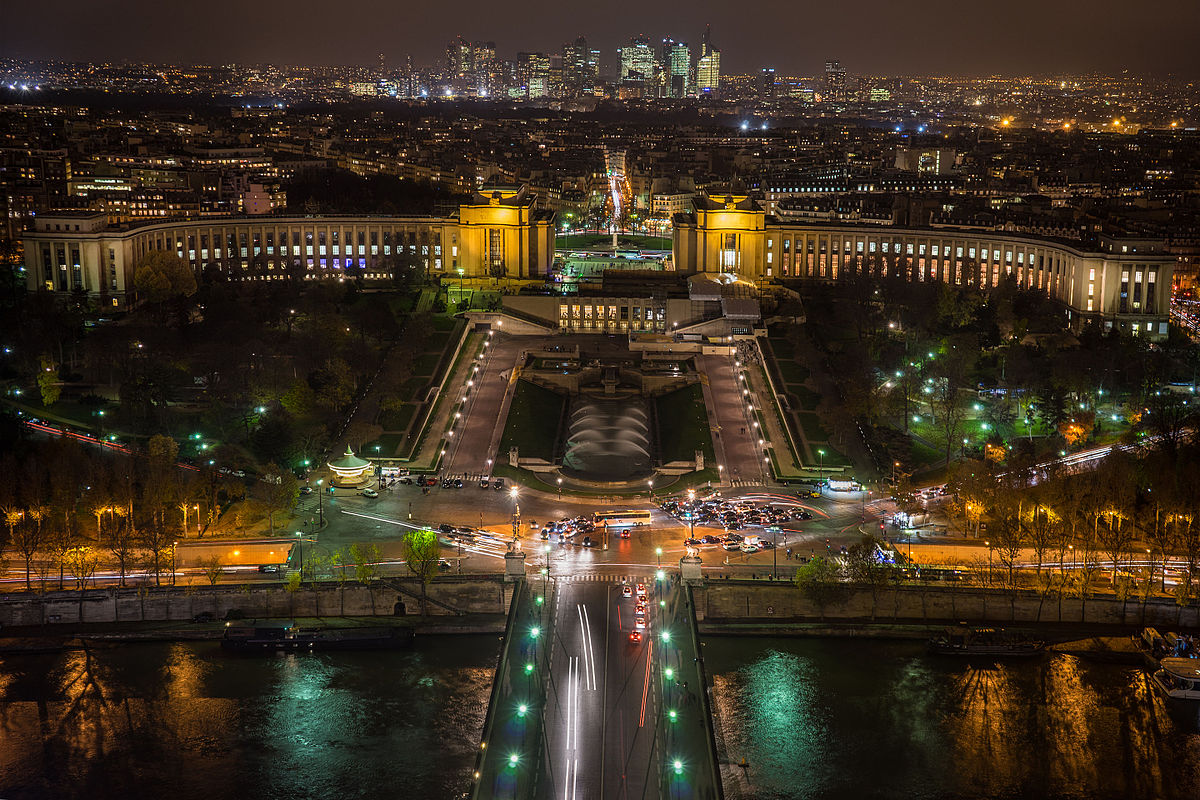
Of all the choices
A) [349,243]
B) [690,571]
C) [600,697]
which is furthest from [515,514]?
[349,243]

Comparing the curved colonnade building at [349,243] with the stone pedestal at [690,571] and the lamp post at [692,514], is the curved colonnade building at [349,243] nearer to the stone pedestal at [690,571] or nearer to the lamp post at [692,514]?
the lamp post at [692,514]

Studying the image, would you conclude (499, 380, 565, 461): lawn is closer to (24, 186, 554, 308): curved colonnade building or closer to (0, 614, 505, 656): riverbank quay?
(0, 614, 505, 656): riverbank quay

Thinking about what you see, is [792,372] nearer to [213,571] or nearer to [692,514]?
[692,514]

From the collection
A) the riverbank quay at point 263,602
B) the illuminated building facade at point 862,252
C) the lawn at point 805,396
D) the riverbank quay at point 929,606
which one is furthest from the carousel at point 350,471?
the illuminated building facade at point 862,252

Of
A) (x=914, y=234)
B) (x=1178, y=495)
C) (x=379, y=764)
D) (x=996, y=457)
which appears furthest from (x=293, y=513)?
(x=914, y=234)

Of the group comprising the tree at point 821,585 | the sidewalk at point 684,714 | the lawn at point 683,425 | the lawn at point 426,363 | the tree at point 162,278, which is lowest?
the sidewalk at point 684,714

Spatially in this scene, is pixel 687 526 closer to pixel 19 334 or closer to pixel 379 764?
pixel 379 764
